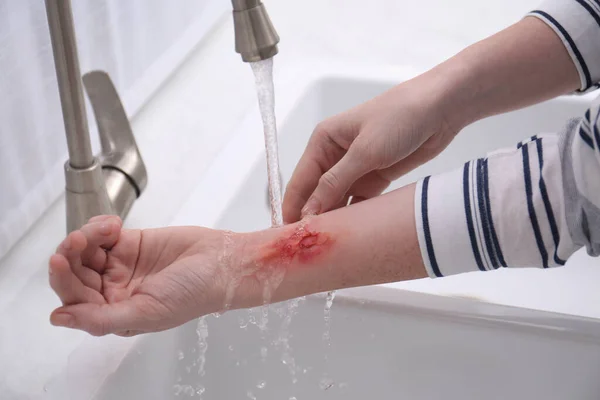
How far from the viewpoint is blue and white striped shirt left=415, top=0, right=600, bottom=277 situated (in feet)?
1.53

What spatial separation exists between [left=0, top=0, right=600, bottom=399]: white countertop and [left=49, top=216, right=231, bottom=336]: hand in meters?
0.06

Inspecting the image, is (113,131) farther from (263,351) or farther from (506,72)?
(506,72)

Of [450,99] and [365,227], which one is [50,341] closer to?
[365,227]

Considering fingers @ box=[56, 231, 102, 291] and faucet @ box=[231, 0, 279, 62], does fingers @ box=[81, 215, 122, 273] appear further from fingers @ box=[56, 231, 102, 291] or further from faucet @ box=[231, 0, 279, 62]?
faucet @ box=[231, 0, 279, 62]

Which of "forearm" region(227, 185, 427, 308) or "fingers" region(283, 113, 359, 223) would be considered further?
"fingers" region(283, 113, 359, 223)

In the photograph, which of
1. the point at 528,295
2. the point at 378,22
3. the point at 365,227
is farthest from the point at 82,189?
the point at 378,22

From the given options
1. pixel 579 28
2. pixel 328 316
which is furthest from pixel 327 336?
pixel 579 28

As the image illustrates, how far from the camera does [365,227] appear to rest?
551mm

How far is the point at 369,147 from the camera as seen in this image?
60 cm

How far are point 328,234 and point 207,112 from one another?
408 millimetres

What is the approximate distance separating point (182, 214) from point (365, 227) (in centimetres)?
23

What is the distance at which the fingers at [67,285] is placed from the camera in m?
0.48

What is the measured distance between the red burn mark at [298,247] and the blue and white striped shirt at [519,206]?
0.27ft

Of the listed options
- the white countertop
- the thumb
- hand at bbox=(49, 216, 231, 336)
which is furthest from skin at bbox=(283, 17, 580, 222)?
the white countertop
